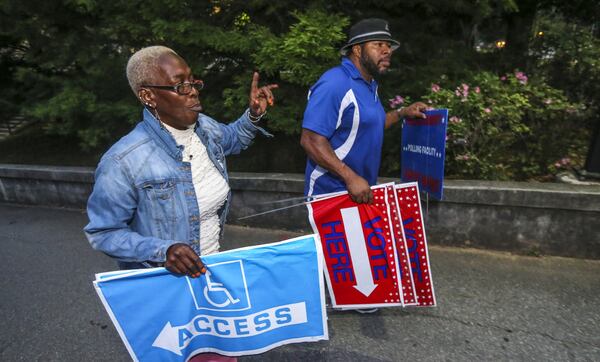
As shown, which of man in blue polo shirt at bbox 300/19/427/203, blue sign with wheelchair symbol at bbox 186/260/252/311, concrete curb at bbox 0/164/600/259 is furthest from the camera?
concrete curb at bbox 0/164/600/259

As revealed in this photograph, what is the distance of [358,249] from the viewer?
2.55 m

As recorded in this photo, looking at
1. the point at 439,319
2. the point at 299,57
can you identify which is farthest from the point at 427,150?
the point at 299,57

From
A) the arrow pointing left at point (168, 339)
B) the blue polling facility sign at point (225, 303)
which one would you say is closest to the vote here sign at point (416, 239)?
the blue polling facility sign at point (225, 303)

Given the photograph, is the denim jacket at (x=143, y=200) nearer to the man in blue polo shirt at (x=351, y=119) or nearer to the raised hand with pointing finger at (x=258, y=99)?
the raised hand with pointing finger at (x=258, y=99)

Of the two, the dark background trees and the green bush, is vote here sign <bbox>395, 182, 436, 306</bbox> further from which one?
the dark background trees

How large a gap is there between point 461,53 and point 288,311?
478cm

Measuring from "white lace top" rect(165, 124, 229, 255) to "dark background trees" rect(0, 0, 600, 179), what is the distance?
2.71m

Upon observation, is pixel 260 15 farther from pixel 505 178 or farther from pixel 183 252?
pixel 183 252

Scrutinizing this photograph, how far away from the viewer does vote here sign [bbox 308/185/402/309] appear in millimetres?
2471

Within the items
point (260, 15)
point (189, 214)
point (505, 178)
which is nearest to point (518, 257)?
point (505, 178)

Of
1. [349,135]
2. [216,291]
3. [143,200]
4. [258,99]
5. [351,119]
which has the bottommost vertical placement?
[216,291]

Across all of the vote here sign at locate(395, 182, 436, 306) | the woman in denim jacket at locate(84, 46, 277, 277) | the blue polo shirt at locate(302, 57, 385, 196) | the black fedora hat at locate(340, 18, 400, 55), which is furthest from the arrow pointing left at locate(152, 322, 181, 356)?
the black fedora hat at locate(340, 18, 400, 55)

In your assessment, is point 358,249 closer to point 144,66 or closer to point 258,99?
point 258,99

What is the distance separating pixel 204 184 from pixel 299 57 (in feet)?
9.87
